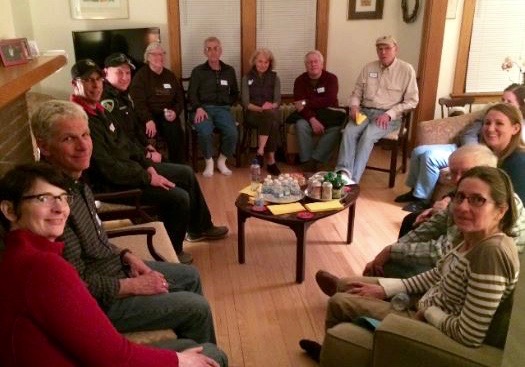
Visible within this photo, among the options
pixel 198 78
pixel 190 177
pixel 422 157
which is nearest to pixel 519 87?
pixel 422 157

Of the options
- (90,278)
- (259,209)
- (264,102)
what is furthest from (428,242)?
(264,102)

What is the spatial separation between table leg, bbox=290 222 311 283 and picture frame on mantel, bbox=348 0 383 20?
3.22m

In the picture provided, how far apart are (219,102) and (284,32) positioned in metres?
1.09

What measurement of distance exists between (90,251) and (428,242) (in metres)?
1.47

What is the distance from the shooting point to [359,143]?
4375 millimetres

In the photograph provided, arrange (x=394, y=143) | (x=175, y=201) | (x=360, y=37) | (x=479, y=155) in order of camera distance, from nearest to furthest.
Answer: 1. (x=479, y=155)
2. (x=175, y=201)
3. (x=394, y=143)
4. (x=360, y=37)

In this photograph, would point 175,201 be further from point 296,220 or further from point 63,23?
point 63,23

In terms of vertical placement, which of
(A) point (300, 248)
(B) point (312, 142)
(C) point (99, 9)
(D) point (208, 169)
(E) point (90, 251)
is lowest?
(D) point (208, 169)

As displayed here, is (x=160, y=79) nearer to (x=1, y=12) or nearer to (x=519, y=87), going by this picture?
(x=1, y=12)

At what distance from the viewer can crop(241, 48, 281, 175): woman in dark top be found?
474cm

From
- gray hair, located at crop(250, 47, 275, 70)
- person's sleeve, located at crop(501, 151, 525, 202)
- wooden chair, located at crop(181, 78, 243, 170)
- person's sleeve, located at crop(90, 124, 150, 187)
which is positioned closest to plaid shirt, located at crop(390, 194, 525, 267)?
person's sleeve, located at crop(501, 151, 525, 202)

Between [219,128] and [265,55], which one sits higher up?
[265,55]

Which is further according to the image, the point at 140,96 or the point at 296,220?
the point at 140,96

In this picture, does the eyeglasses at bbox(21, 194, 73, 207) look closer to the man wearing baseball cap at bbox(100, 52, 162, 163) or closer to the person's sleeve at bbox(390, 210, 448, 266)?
the person's sleeve at bbox(390, 210, 448, 266)
